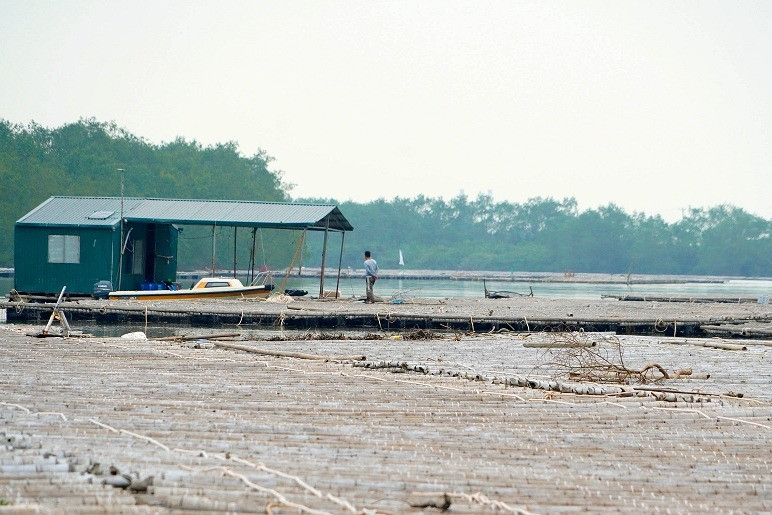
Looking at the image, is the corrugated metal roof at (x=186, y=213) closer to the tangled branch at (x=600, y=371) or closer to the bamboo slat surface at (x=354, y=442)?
the tangled branch at (x=600, y=371)

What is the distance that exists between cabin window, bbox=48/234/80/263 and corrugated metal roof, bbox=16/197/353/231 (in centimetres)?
44

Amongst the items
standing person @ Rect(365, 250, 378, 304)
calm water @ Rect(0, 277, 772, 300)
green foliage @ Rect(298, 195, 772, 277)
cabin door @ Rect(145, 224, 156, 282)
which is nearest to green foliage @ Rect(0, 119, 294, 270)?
calm water @ Rect(0, 277, 772, 300)

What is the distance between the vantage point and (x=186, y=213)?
3219 cm

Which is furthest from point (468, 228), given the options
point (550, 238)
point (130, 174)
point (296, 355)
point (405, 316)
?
point (296, 355)

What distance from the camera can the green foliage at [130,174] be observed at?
79.6 meters

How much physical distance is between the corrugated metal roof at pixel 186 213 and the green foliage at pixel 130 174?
150 ft

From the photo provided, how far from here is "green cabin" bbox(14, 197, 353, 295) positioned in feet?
102

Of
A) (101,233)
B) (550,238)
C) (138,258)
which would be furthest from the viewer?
(550,238)

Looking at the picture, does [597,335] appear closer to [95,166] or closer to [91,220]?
[91,220]

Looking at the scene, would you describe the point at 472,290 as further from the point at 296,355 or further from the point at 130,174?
the point at 296,355

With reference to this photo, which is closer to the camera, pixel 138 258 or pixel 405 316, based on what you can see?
pixel 405 316

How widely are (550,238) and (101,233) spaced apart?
108296 mm

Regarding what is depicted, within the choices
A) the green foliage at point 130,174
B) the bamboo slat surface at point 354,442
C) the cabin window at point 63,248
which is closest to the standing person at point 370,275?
the cabin window at point 63,248

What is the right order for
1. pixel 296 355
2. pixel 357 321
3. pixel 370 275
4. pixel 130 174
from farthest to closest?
1. pixel 130 174
2. pixel 370 275
3. pixel 357 321
4. pixel 296 355
